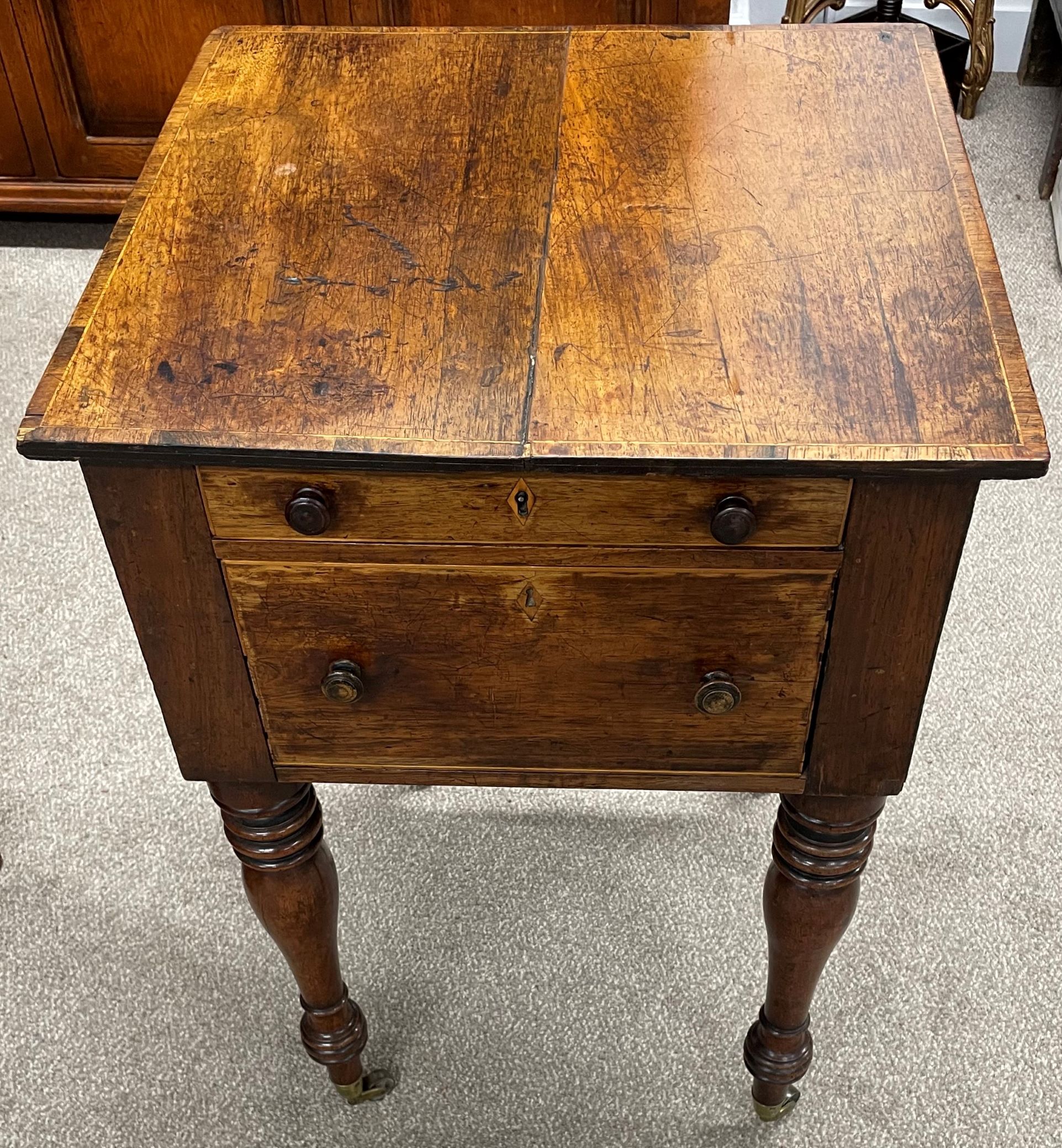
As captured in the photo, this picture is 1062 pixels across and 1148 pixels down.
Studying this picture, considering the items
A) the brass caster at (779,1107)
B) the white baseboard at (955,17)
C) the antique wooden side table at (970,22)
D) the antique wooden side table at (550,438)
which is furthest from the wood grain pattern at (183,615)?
the white baseboard at (955,17)

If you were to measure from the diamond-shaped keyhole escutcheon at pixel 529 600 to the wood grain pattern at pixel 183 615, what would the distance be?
0.67 ft

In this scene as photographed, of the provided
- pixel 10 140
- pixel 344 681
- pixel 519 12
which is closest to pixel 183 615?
pixel 344 681

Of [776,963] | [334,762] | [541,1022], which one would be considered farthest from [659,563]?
[541,1022]

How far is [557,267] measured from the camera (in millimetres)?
992

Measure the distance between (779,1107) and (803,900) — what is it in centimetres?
32

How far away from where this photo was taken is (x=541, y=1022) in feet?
4.70

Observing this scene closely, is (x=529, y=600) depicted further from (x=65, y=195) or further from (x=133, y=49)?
(x=65, y=195)

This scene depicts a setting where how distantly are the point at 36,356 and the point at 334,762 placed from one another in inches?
57.4

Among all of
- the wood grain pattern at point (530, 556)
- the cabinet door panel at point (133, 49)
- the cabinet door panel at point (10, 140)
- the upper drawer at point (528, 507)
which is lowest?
the cabinet door panel at point (10, 140)

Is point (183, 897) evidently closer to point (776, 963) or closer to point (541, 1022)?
point (541, 1022)

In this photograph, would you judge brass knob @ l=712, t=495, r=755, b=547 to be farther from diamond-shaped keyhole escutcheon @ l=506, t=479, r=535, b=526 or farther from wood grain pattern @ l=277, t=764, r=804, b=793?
wood grain pattern @ l=277, t=764, r=804, b=793

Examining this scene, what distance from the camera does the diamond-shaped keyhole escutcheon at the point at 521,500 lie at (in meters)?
0.87

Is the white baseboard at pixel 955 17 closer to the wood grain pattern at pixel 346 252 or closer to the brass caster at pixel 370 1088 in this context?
the wood grain pattern at pixel 346 252

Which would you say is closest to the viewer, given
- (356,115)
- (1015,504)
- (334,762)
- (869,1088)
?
(334,762)
